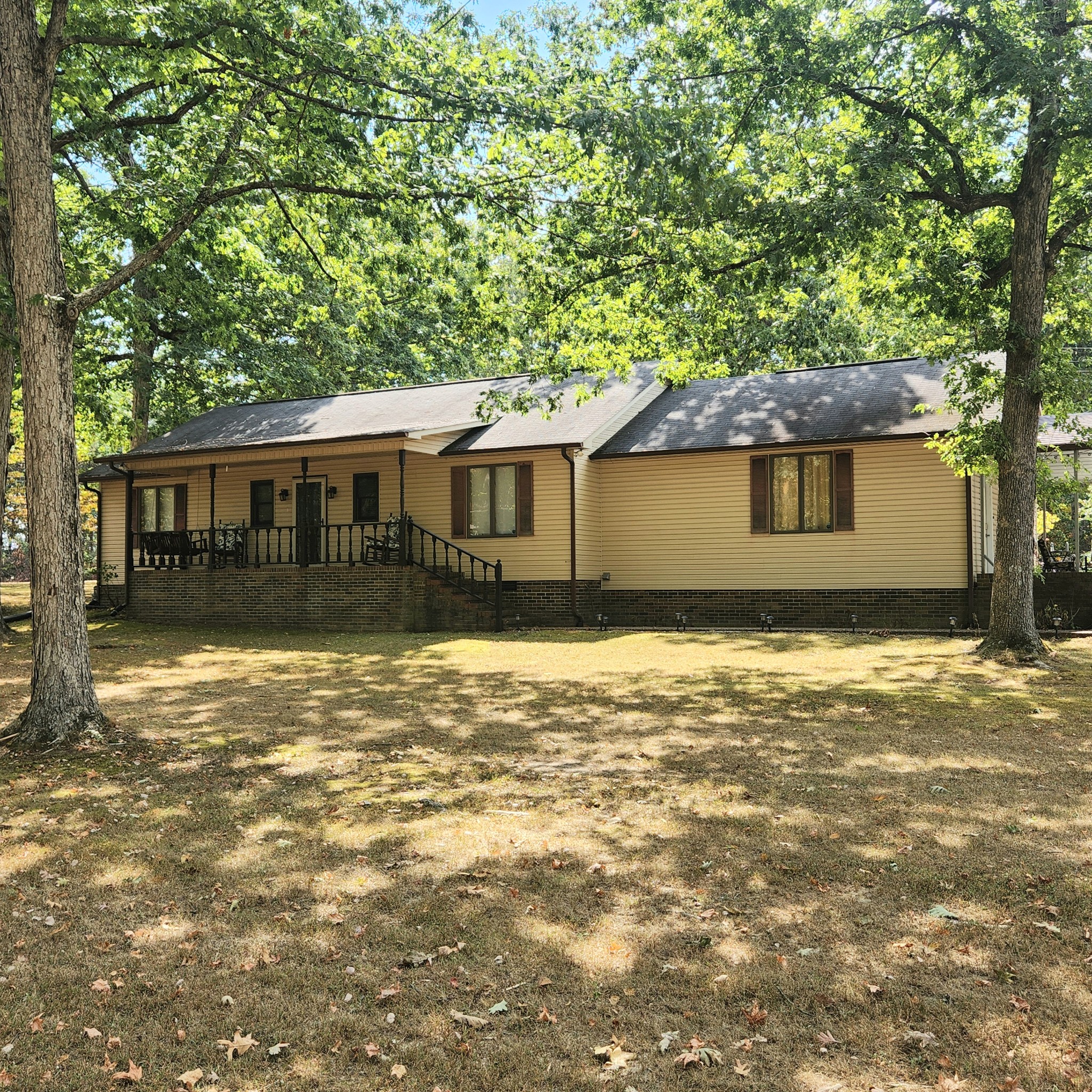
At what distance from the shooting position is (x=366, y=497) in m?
21.0

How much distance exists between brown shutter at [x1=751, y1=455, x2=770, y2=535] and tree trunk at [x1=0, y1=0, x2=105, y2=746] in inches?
518

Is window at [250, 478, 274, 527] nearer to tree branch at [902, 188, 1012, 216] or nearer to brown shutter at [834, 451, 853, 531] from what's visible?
brown shutter at [834, 451, 853, 531]

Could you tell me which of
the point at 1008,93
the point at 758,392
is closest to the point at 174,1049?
the point at 1008,93

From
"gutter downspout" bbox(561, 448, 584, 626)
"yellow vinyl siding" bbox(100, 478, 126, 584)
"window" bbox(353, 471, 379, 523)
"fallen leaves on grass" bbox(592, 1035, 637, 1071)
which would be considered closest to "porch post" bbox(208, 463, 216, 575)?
"window" bbox(353, 471, 379, 523)

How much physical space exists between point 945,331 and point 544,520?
358 inches

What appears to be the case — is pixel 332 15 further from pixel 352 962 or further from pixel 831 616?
pixel 831 616

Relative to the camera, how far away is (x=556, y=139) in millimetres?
9969

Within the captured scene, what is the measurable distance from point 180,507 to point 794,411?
14964 millimetres

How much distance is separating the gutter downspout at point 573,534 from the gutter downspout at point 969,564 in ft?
23.2

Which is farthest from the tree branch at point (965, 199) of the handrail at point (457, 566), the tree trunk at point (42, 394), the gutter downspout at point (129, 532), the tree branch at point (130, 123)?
the gutter downspout at point (129, 532)

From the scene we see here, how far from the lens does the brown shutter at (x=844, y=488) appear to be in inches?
677

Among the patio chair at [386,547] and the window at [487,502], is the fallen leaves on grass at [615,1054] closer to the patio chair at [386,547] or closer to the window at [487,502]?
the patio chair at [386,547]

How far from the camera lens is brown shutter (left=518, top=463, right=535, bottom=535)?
1897 cm

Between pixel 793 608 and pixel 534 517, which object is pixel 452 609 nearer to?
pixel 534 517
